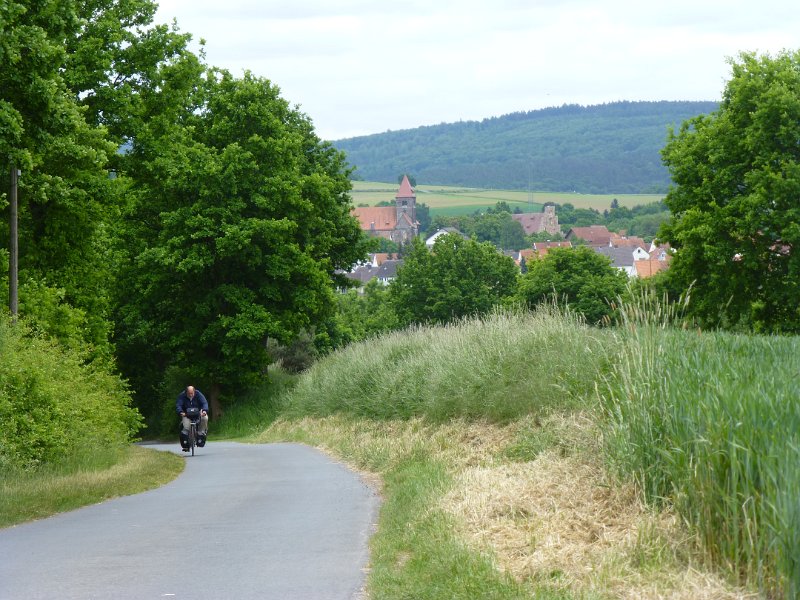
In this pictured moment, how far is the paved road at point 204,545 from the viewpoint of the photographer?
9148 mm

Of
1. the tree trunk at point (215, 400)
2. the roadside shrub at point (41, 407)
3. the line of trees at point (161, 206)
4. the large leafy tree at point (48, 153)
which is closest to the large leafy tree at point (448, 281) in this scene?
the line of trees at point (161, 206)

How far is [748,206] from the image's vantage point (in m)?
47.0

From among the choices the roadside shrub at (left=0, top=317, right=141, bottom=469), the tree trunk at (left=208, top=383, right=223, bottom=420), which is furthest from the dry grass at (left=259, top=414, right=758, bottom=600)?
the tree trunk at (left=208, top=383, right=223, bottom=420)

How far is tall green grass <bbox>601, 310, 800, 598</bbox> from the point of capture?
23.5 ft

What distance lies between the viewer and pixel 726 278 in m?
48.0

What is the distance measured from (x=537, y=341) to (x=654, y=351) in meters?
7.64

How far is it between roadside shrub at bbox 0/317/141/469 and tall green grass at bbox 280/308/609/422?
6.24 meters

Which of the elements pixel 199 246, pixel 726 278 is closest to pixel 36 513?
pixel 199 246

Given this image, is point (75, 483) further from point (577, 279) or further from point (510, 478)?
point (577, 279)

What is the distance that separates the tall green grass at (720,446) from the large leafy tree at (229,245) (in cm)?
3493

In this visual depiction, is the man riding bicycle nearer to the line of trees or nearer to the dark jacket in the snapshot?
the dark jacket

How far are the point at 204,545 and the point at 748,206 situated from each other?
1552 inches

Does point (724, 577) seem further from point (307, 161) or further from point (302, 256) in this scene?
point (307, 161)

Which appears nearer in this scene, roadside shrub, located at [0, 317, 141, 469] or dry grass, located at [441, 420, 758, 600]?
dry grass, located at [441, 420, 758, 600]
